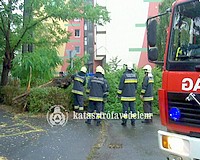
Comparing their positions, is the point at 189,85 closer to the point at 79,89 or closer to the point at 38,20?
the point at 79,89

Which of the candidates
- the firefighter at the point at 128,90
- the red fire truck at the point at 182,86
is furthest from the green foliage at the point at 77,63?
the red fire truck at the point at 182,86

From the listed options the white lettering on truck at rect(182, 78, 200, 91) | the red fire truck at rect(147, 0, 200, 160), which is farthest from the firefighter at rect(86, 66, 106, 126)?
the white lettering on truck at rect(182, 78, 200, 91)

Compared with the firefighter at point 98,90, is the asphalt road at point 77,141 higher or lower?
lower

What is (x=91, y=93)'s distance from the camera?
8945 mm

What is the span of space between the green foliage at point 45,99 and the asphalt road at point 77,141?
2.99ft

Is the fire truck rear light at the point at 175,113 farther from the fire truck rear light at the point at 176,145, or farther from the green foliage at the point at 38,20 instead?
the green foliage at the point at 38,20

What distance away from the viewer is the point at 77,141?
277 inches

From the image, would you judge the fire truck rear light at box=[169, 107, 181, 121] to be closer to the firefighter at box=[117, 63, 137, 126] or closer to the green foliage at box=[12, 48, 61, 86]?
the firefighter at box=[117, 63, 137, 126]

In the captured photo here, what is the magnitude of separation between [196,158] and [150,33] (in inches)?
76.2

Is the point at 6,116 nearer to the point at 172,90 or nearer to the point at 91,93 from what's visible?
the point at 91,93

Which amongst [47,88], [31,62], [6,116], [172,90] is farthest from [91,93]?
[172,90]

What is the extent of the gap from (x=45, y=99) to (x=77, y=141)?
151 inches

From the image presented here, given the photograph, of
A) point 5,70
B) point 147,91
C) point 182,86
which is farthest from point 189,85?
point 5,70

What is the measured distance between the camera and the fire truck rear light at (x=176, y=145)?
367 cm
